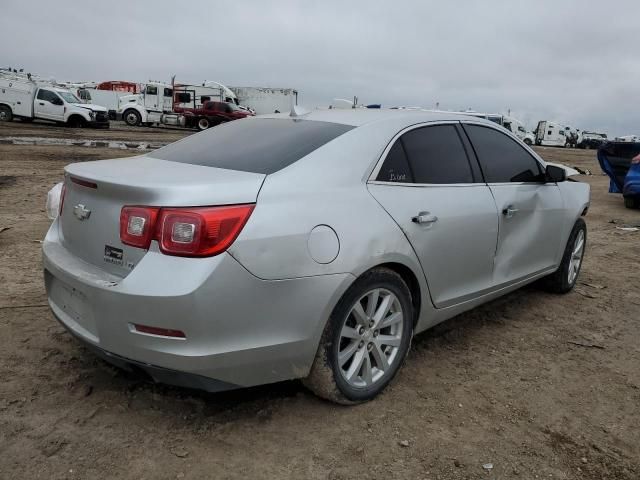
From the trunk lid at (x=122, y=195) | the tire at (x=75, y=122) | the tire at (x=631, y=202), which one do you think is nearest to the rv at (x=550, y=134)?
the tire at (x=75, y=122)

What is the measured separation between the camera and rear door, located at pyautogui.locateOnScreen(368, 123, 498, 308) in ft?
9.50

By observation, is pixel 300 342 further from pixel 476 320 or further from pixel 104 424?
pixel 476 320

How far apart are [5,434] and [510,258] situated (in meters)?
3.07

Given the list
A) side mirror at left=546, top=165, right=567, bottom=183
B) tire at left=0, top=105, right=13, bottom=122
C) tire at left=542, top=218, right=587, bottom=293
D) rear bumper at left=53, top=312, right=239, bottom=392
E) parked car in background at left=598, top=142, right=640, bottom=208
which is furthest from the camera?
tire at left=0, top=105, right=13, bottom=122

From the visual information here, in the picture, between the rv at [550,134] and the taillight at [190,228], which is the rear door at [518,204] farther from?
the rv at [550,134]

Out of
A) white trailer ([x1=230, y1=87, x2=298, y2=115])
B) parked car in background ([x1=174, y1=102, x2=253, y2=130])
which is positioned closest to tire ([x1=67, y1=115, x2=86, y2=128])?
parked car in background ([x1=174, y1=102, x2=253, y2=130])

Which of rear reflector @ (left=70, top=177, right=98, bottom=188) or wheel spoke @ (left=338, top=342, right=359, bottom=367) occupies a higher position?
rear reflector @ (left=70, top=177, right=98, bottom=188)

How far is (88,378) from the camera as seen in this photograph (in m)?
2.95

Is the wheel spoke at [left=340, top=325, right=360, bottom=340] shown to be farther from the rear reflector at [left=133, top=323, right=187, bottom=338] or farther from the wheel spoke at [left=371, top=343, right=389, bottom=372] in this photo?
the rear reflector at [left=133, top=323, right=187, bottom=338]

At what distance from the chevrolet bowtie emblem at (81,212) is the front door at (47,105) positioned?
2639cm

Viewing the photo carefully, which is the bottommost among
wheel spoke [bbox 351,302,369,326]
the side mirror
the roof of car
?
wheel spoke [bbox 351,302,369,326]

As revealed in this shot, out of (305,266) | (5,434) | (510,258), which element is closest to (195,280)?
(305,266)

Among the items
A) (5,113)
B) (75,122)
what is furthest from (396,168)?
(5,113)

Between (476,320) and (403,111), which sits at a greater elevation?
(403,111)
